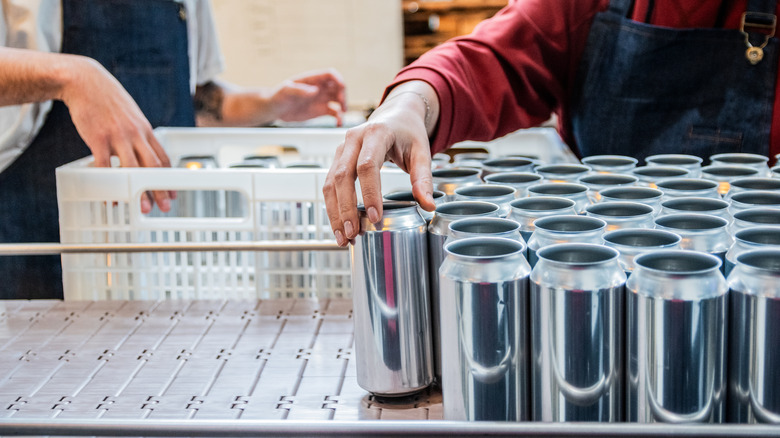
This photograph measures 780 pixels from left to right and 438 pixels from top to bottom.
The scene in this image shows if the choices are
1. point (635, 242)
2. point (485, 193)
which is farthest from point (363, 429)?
point (485, 193)

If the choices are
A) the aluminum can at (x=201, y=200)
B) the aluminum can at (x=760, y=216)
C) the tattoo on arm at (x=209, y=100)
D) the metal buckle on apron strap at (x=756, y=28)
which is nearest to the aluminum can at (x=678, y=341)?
the aluminum can at (x=760, y=216)

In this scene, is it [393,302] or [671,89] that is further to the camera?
[671,89]

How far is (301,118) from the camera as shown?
91.9 inches

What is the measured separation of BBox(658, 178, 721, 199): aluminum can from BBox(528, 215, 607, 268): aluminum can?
245 mm

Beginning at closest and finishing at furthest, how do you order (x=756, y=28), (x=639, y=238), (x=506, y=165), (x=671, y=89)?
(x=639, y=238), (x=506, y=165), (x=756, y=28), (x=671, y=89)

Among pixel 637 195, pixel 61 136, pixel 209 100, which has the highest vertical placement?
pixel 209 100

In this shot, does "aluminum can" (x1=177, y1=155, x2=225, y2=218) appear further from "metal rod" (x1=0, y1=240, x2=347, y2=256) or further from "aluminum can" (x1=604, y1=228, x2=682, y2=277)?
"aluminum can" (x1=604, y1=228, x2=682, y2=277)

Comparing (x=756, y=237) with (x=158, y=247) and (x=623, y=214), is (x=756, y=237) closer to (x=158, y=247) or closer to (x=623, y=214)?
(x=623, y=214)

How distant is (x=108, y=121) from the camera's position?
149 centimetres

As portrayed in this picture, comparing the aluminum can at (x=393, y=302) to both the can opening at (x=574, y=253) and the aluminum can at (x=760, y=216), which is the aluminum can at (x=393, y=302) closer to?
the can opening at (x=574, y=253)

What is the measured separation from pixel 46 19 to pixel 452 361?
1556mm

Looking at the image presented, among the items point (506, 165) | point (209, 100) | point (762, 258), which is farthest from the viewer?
point (209, 100)

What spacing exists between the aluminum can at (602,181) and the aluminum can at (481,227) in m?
0.29

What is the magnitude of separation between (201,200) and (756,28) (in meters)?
1.20
